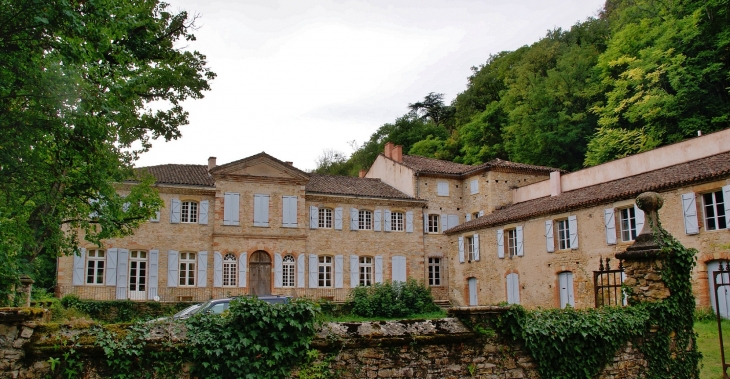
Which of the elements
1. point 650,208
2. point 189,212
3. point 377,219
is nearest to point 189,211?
Answer: point 189,212

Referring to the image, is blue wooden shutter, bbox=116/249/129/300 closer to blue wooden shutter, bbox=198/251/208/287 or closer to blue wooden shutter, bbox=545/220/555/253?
blue wooden shutter, bbox=198/251/208/287

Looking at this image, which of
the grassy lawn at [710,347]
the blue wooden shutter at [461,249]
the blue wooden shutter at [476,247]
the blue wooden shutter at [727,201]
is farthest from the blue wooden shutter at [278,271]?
the blue wooden shutter at [727,201]

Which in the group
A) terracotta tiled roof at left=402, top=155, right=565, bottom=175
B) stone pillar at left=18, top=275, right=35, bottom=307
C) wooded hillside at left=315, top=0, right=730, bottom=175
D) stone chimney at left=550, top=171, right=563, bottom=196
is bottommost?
stone pillar at left=18, top=275, right=35, bottom=307

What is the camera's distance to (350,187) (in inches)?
1321

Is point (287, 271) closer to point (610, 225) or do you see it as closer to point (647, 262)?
point (610, 225)

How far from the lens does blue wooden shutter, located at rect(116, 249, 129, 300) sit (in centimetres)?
2688

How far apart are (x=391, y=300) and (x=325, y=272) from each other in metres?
4.85

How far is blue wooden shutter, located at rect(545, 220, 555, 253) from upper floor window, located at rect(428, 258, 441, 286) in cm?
1083

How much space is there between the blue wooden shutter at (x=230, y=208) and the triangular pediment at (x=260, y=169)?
1186 mm

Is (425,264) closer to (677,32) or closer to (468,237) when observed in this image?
(468,237)

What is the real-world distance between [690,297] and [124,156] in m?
12.5

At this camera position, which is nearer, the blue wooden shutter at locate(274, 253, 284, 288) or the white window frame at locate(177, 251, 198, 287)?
the white window frame at locate(177, 251, 198, 287)

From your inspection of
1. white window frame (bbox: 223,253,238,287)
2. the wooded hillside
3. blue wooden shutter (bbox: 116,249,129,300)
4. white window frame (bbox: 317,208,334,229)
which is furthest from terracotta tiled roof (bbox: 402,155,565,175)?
blue wooden shutter (bbox: 116,249,129,300)

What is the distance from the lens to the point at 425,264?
33.6 m
